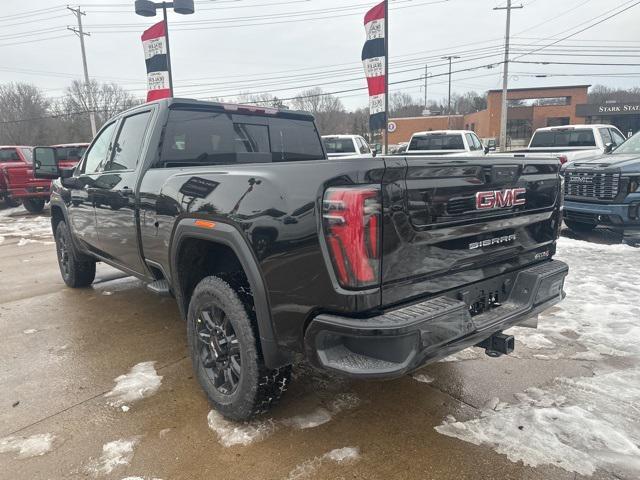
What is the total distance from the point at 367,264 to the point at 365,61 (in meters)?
10.9

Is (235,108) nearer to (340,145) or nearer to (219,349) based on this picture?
(219,349)

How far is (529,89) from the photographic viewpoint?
166ft

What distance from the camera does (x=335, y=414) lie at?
2822 millimetres

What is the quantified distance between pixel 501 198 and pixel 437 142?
41.4 feet

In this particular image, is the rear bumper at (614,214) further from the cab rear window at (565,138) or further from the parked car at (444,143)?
the parked car at (444,143)

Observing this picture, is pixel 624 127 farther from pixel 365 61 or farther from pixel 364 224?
pixel 364 224

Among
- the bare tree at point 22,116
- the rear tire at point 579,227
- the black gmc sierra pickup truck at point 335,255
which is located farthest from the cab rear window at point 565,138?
the bare tree at point 22,116

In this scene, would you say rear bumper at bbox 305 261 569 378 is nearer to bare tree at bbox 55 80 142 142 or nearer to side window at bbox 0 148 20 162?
side window at bbox 0 148 20 162

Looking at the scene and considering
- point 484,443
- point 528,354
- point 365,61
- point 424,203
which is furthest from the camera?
point 365,61

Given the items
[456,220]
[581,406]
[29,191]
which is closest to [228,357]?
[456,220]

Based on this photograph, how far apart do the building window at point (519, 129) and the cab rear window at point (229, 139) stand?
5361cm

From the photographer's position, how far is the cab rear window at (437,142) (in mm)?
14208

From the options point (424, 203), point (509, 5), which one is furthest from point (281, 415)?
point (509, 5)

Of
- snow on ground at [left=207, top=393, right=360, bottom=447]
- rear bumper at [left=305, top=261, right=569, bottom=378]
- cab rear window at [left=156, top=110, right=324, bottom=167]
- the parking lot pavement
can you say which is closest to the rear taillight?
rear bumper at [left=305, top=261, right=569, bottom=378]
